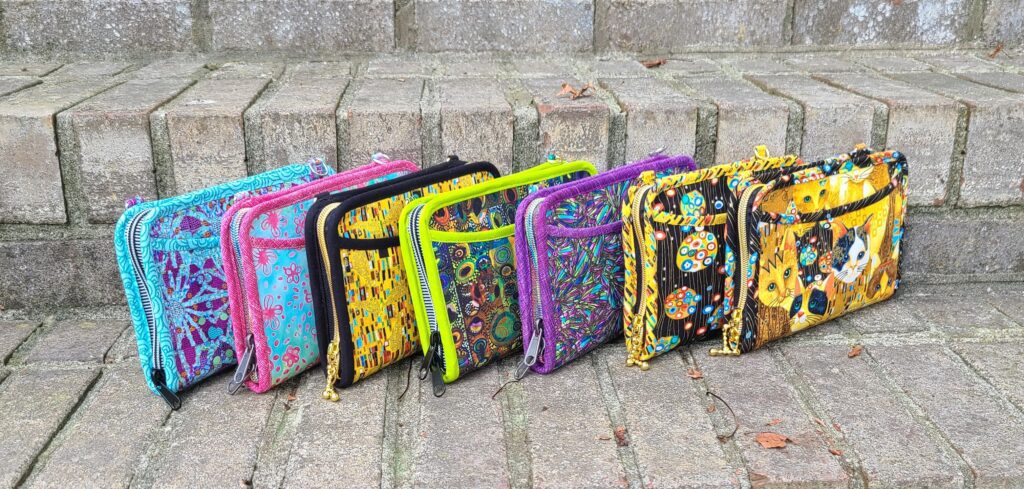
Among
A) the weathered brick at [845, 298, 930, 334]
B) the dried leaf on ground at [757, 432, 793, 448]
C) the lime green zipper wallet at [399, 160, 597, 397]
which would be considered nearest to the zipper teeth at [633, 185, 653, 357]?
the lime green zipper wallet at [399, 160, 597, 397]

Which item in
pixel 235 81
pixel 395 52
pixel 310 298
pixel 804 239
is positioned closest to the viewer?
pixel 310 298

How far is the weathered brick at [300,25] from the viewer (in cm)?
258

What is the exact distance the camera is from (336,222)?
1.55 metres

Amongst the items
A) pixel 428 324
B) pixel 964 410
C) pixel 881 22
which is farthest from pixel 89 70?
pixel 881 22

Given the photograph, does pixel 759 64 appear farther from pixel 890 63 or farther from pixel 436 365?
pixel 436 365

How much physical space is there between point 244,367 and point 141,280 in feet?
0.82

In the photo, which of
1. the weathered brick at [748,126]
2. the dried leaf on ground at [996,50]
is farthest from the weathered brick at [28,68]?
the dried leaf on ground at [996,50]

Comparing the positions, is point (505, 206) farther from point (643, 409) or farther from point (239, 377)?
point (239, 377)

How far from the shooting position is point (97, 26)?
8.25 feet

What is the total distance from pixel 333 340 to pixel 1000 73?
6.74ft

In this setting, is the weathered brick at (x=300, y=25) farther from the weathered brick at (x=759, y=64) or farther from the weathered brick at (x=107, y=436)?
the weathered brick at (x=107, y=436)

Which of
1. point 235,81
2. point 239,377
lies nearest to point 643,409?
point 239,377

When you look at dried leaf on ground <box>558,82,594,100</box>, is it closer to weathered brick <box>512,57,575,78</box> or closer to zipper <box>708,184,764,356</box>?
weathered brick <box>512,57,575,78</box>

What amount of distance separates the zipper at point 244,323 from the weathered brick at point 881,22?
2.00m
